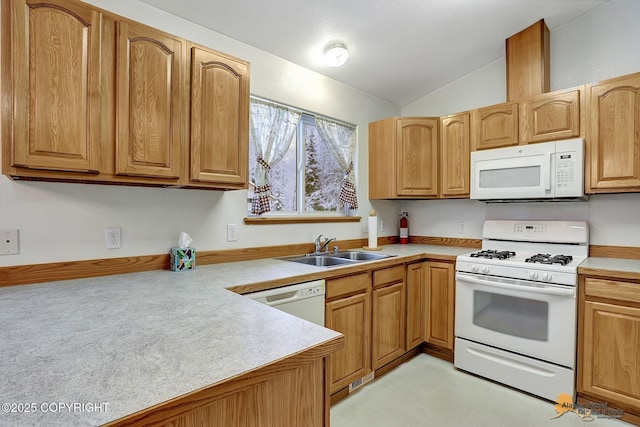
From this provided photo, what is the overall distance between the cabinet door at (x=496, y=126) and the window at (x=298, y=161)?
114 cm

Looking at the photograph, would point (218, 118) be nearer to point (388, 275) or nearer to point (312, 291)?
point (312, 291)

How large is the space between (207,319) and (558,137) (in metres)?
2.73

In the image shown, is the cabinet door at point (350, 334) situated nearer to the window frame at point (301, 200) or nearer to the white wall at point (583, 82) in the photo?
the window frame at point (301, 200)

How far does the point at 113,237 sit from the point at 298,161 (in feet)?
5.03

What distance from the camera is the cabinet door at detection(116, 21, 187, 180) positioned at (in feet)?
4.92

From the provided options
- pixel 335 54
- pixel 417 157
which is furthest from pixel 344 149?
pixel 335 54

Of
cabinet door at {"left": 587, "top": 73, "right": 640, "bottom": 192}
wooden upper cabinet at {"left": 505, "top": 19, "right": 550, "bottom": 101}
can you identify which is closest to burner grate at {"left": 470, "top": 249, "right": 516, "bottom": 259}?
→ cabinet door at {"left": 587, "top": 73, "right": 640, "bottom": 192}

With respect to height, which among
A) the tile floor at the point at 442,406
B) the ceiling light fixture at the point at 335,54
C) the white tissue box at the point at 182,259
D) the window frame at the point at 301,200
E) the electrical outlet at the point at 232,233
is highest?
the ceiling light fixture at the point at 335,54

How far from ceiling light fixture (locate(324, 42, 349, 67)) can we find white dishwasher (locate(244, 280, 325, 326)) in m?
1.74

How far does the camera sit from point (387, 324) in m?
2.48

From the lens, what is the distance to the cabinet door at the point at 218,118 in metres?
1.74

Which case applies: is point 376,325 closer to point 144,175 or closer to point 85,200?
point 144,175

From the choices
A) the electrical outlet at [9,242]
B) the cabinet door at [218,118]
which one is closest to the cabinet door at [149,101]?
the cabinet door at [218,118]

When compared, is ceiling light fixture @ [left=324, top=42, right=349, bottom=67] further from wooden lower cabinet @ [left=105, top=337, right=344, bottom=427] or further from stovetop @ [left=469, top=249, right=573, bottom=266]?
wooden lower cabinet @ [left=105, top=337, right=344, bottom=427]
